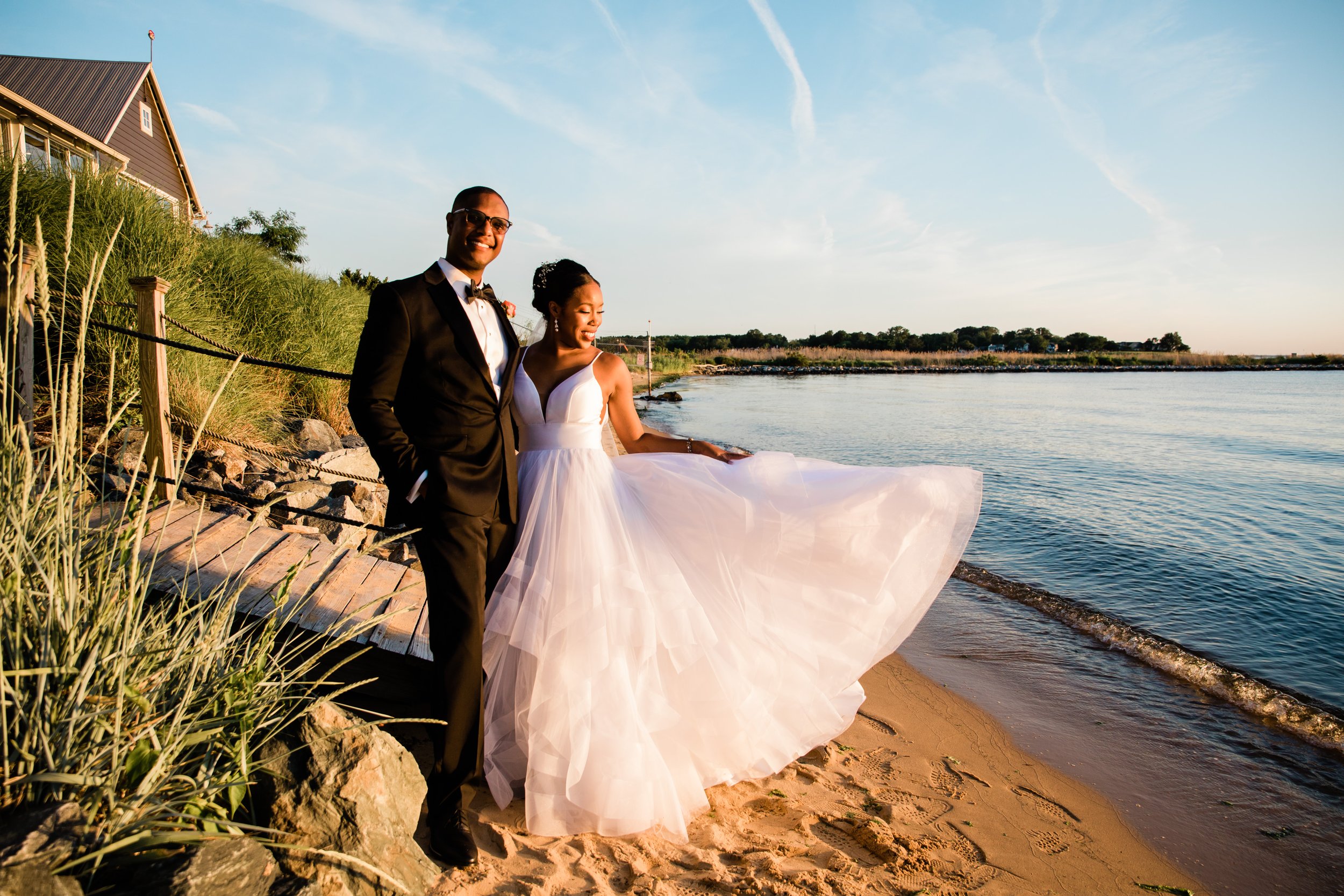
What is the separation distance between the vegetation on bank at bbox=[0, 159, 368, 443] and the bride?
151 inches

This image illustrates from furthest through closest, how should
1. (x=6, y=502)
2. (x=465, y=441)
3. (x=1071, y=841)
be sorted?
(x=1071, y=841) < (x=465, y=441) < (x=6, y=502)

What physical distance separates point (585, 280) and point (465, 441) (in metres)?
1.12

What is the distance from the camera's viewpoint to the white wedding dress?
3053 mm

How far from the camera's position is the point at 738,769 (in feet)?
11.5

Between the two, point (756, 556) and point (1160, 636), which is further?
point (1160, 636)

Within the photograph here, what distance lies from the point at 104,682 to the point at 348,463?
743cm

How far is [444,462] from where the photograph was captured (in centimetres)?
292

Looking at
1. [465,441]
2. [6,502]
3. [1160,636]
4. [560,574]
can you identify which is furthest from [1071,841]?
[6,502]

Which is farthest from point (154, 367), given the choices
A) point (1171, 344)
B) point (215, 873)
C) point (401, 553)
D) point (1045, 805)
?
point (1171, 344)

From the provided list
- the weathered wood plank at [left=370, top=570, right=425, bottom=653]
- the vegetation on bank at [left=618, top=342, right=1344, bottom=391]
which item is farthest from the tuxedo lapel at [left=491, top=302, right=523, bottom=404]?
the vegetation on bank at [left=618, top=342, right=1344, bottom=391]

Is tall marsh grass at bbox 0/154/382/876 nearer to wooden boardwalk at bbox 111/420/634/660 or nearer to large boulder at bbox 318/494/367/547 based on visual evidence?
wooden boardwalk at bbox 111/420/634/660

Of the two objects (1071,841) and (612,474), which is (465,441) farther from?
(1071,841)

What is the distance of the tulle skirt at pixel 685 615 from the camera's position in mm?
3049

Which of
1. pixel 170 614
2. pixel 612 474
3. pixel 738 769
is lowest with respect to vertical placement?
pixel 738 769
